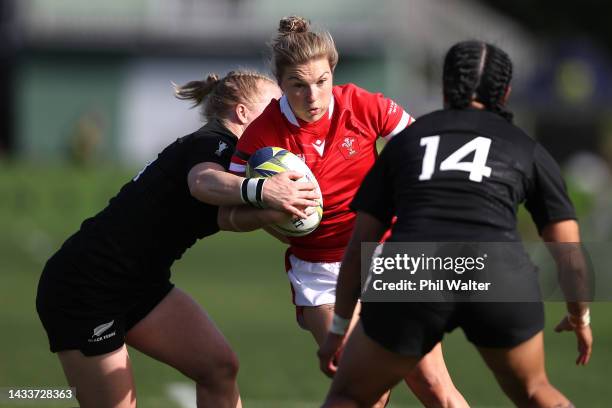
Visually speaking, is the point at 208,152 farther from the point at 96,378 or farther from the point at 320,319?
the point at 96,378

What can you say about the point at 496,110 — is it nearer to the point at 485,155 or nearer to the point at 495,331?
the point at 485,155

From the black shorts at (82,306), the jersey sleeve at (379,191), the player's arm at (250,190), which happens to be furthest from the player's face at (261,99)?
the jersey sleeve at (379,191)

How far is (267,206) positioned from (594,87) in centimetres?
3137

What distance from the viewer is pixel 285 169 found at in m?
5.40

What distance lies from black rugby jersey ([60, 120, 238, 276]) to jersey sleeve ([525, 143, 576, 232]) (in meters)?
1.67

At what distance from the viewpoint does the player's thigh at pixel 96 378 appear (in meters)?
5.67

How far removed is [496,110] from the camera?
4.75m

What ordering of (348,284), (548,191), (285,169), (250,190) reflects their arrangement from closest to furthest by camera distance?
(548,191)
(348,284)
(250,190)
(285,169)

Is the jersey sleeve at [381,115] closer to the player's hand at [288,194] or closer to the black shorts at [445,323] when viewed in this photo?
the player's hand at [288,194]

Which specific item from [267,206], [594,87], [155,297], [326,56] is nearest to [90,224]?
[155,297]

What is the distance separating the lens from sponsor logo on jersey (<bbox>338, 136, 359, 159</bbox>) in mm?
5746

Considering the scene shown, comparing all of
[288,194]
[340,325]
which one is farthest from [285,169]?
[340,325]

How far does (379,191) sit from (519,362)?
0.89 metres

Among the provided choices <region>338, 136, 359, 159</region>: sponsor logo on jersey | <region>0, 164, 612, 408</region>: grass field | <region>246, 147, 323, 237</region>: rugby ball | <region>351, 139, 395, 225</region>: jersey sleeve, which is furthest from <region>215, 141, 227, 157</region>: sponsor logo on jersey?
<region>0, 164, 612, 408</region>: grass field
